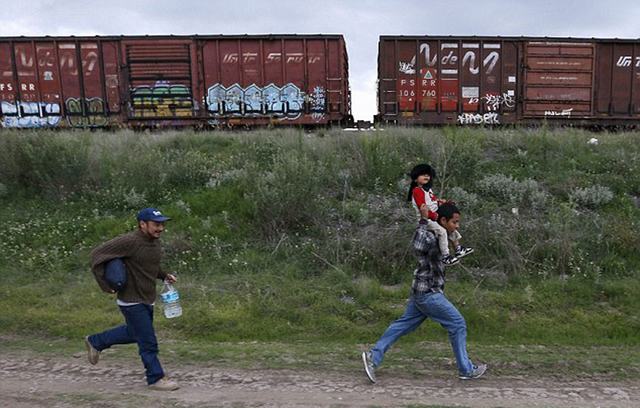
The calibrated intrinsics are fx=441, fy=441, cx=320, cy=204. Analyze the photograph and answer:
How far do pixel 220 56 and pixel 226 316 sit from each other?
38.2 feet

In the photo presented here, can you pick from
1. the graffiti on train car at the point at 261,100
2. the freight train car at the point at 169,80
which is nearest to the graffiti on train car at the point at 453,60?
the freight train car at the point at 169,80

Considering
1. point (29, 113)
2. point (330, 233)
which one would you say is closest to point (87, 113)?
point (29, 113)

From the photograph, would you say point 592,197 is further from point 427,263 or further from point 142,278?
point 142,278

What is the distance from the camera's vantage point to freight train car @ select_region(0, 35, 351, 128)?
48.9 ft

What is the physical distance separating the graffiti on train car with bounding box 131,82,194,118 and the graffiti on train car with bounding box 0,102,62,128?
2741 mm

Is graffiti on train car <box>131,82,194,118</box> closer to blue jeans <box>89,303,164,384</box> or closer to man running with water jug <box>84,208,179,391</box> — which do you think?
man running with water jug <box>84,208,179,391</box>

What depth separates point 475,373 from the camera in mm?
4141

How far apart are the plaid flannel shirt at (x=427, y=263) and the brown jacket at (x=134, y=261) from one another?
2344 millimetres

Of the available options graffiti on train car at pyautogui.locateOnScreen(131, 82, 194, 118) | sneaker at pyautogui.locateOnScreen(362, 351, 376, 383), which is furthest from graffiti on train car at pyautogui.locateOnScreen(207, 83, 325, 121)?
sneaker at pyautogui.locateOnScreen(362, 351, 376, 383)

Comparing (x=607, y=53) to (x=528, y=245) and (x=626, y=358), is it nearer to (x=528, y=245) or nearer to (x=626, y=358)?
(x=528, y=245)

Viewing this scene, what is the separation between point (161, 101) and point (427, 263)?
44.2ft

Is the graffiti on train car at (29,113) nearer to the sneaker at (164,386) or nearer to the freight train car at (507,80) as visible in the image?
the freight train car at (507,80)

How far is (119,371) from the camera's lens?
4.31 meters

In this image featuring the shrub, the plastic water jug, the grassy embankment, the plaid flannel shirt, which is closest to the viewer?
the plaid flannel shirt
